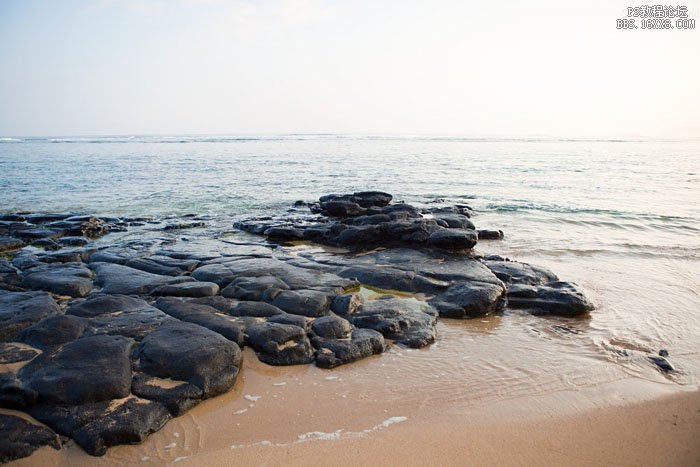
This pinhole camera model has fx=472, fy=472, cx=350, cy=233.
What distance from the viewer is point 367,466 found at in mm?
3273

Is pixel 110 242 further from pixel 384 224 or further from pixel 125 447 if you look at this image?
pixel 125 447

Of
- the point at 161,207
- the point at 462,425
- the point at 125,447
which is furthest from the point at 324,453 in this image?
the point at 161,207

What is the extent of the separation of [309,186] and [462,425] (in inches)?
746

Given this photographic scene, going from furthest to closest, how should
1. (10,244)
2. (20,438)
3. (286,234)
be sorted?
(286,234)
(10,244)
(20,438)

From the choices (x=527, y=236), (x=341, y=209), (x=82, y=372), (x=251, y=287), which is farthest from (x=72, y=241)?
(x=527, y=236)

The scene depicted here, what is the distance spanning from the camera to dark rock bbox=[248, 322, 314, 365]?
190 inches

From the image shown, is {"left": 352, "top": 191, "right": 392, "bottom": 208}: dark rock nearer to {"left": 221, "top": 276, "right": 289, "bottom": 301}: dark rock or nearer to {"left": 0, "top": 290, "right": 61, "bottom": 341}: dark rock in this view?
{"left": 221, "top": 276, "right": 289, "bottom": 301}: dark rock

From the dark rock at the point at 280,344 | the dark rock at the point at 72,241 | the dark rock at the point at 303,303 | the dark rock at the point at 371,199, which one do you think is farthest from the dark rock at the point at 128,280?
the dark rock at the point at 371,199

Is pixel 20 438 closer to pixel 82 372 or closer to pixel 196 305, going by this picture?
pixel 82 372

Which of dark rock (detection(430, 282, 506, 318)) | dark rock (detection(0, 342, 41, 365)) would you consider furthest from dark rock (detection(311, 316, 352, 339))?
dark rock (detection(0, 342, 41, 365))

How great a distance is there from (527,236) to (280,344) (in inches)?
A: 340

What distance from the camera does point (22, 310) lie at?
18.0 ft

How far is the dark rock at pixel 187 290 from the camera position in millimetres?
6523

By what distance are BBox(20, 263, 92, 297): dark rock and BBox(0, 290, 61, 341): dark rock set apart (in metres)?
0.35
